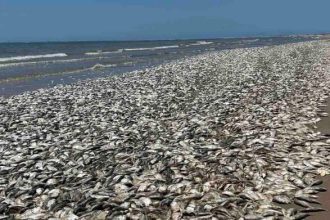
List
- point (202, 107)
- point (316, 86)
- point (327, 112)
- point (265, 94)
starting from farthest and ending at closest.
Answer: point (316, 86)
point (265, 94)
point (202, 107)
point (327, 112)

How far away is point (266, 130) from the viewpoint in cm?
1056

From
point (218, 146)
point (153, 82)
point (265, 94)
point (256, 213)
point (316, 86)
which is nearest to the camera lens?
point (256, 213)

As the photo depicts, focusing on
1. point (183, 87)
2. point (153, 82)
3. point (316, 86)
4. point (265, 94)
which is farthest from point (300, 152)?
point (153, 82)

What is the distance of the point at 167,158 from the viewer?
27.8 ft

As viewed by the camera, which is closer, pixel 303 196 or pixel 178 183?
pixel 303 196

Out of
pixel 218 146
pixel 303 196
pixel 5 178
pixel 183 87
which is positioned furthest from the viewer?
pixel 183 87

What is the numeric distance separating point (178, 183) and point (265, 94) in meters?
10.3

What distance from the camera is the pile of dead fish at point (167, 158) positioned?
634 cm

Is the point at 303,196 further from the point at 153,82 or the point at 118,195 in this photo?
the point at 153,82

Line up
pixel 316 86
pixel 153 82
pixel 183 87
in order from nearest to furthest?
pixel 316 86 → pixel 183 87 → pixel 153 82

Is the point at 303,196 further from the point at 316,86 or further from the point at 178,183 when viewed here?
the point at 316,86

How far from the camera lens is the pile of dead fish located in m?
6.34

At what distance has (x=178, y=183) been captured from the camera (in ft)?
23.3

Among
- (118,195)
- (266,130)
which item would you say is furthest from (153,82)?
(118,195)
